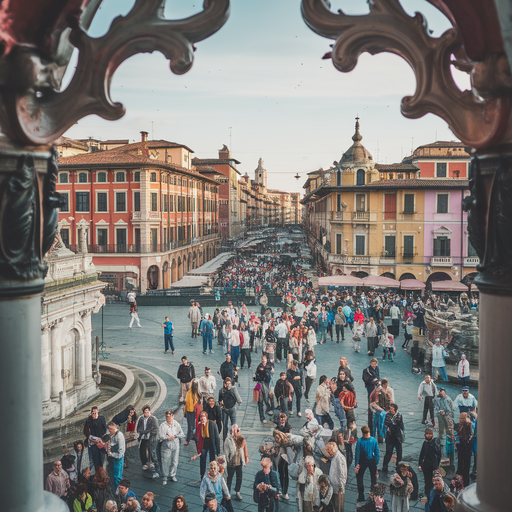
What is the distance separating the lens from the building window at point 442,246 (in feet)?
136

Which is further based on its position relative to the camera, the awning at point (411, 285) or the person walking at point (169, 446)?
the awning at point (411, 285)

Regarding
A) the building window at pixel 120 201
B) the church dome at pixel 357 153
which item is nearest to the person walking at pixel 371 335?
the church dome at pixel 357 153

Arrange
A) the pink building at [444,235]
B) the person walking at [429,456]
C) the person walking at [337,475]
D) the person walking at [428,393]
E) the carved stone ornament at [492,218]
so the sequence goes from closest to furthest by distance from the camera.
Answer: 1. the carved stone ornament at [492,218]
2. the person walking at [337,475]
3. the person walking at [429,456]
4. the person walking at [428,393]
5. the pink building at [444,235]

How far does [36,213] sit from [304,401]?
13.2m

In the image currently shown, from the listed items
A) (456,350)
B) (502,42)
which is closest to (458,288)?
(456,350)

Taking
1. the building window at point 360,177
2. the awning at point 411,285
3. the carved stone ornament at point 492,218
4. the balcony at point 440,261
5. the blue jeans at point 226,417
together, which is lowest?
the blue jeans at point 226,417

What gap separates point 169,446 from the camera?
9781 mm

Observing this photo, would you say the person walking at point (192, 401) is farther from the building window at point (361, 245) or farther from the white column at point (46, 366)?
the building window at point (361, 245)

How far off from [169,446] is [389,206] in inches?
1399

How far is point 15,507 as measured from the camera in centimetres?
224

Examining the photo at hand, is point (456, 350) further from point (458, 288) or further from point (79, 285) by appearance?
point (458, 288)

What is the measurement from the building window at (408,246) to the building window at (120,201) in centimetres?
2162

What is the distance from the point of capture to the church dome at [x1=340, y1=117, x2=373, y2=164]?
4669cm

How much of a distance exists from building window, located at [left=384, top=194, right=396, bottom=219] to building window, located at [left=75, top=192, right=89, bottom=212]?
23.0 meters
